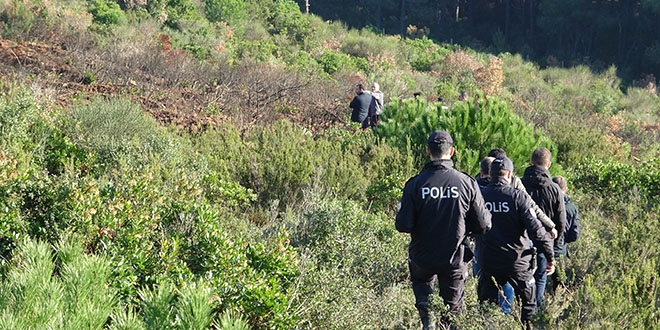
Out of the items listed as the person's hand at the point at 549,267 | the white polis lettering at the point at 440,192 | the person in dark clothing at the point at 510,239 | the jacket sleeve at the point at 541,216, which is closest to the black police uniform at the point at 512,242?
the person in dark clothing at the point at 510,239

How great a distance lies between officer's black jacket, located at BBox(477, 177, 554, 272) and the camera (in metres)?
4.88

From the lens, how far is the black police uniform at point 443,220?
177 inches

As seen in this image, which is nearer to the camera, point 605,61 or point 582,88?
point 582,88

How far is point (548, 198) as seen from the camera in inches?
212

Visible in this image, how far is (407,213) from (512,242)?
89 cm

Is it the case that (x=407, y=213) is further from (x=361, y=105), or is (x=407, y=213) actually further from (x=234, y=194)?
(x=361, y=105)

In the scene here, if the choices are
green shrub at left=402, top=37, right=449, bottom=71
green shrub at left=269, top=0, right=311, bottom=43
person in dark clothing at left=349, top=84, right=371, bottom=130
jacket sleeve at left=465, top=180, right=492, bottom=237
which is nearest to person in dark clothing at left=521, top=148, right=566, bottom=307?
jacket sleeve at left=465, top=180, right=492, bottom=237

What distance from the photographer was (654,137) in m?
18.0

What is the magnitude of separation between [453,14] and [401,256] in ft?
120

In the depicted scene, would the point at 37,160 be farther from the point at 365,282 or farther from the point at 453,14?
the point at 453,14

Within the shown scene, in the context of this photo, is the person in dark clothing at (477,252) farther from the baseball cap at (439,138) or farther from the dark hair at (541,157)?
the baseball cap at (439,138)

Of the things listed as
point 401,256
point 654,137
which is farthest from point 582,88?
point 401,256

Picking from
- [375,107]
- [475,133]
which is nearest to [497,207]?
[475,133]

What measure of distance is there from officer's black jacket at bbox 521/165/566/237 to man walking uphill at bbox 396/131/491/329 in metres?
1.00
